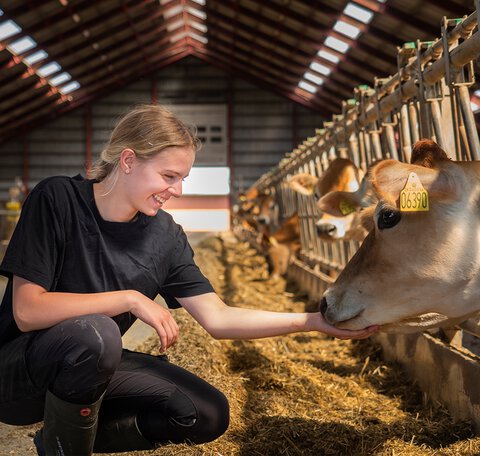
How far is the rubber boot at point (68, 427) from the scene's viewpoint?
2.30 m

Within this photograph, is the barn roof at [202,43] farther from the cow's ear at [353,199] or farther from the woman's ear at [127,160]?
the woman's ear at [127,160]

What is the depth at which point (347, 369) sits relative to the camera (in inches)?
180

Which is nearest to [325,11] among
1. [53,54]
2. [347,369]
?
[53,54]

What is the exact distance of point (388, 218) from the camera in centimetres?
235

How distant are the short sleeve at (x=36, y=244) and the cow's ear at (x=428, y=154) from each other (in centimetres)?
130

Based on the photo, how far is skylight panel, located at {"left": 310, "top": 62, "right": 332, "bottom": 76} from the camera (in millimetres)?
26550

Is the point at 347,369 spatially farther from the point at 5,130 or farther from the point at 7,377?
the point at 5,130

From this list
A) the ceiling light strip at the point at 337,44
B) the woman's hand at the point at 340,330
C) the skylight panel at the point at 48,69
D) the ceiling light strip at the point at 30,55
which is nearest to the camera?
the woman's hand at the point at 340,330

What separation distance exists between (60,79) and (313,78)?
34.2 feet

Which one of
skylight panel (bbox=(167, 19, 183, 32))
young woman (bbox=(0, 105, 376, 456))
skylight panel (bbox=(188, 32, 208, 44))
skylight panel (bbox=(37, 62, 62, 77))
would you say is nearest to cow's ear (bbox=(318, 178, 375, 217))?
young woman (bbox=(0, 105, 376, 456))

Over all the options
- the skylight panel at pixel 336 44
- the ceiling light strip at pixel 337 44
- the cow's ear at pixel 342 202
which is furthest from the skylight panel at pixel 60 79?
the cow's ear at pixel 342 202

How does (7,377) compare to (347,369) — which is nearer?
(7,377)

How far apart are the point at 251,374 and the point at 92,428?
201cm

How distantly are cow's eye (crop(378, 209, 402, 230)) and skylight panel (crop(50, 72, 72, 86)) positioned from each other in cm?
2742
